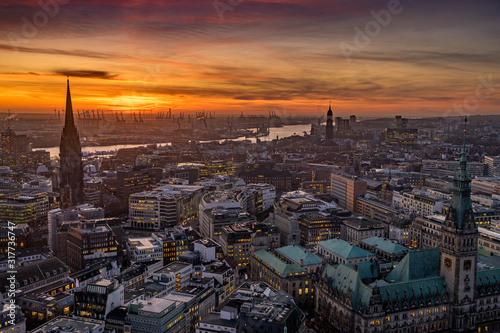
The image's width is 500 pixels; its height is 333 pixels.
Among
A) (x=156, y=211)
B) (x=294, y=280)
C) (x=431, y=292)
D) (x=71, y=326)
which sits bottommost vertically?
(x=294, y=280)

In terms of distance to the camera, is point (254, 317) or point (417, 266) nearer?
point (254, 317)

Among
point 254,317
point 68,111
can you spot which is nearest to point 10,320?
point 254,317

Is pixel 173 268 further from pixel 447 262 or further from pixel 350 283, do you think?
pixel 447 262

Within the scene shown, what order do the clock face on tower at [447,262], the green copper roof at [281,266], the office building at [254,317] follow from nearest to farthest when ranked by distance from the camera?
the office building at [254,317], the clock face on tower at [447,262], the green copper roof at [281,266]

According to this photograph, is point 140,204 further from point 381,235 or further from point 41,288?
point 381,235

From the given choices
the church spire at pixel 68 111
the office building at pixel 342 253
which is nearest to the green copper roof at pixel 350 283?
the office building at pixel 342 253

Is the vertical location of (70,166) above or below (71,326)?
above

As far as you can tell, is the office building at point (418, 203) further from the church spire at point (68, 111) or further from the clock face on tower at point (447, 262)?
the church spire at point (68, 111)
